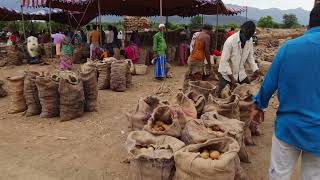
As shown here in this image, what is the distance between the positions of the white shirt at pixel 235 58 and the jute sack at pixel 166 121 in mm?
1207

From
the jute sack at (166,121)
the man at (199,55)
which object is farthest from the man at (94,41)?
the jute sack at (166,121)

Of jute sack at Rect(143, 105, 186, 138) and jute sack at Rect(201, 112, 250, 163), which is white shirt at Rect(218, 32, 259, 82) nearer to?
jute sack at Rect(201, 112, 250, 163)

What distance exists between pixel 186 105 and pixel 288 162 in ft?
6.29

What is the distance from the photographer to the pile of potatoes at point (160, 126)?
379 centimetres

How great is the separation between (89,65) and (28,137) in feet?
11.0

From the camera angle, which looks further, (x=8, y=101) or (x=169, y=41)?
(x=169, y=41)

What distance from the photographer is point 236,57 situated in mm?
4863

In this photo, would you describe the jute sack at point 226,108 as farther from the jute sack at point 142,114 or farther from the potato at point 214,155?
the potato at point 214,155

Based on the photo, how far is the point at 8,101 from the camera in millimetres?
7398

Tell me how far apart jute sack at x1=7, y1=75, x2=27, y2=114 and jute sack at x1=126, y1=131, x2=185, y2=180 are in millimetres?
3536

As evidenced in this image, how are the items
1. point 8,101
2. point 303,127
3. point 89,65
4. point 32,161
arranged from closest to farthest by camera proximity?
point 303,127, point 32,161, point 8,101, point 89,65

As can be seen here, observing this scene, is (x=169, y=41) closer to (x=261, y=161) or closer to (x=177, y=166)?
(x=261, y=161)

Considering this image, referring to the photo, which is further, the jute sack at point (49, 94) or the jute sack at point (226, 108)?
the jute sack at point (49, 94)

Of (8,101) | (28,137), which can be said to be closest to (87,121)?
(28,137)
